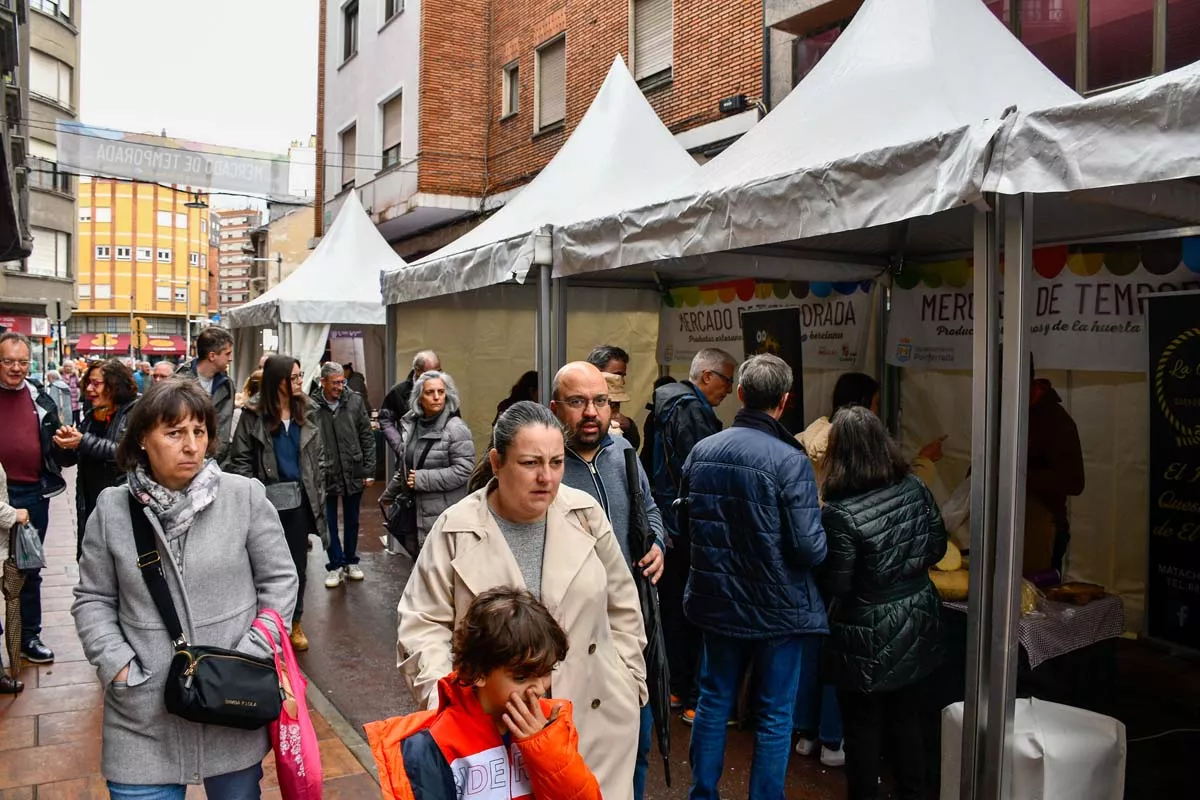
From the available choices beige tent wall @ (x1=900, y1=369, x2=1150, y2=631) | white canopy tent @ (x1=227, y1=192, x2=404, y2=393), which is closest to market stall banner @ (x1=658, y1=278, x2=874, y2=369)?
beige tent wall @ (x1=900, y1=369, x2=1150, y2=631)

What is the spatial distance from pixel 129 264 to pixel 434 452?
94.7 metres

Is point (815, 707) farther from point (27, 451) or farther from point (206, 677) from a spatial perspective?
point (27, 451)

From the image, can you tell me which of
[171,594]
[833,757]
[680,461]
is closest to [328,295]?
[680,461]

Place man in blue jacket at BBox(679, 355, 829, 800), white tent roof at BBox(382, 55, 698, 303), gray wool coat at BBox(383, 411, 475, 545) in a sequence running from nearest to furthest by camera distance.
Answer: man in blue jacket at BBox(679, 355, 829, 800), gray wool coat at BBox(383, 411, 475, 545), white tent roof at BBox(382, 55, 698, 303)

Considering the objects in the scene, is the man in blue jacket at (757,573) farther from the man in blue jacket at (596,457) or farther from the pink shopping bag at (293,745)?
the pink shopping bag at (293,745)

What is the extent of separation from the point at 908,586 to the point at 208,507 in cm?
262

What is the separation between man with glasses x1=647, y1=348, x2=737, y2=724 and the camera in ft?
16.0

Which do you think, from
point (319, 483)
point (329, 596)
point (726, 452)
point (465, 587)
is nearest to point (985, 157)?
point (726, 452)

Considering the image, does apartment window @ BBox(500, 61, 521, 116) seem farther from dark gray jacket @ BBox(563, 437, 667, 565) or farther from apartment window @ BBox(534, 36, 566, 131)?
dark gray jacket @ BBox(563, 437, 667, 565)

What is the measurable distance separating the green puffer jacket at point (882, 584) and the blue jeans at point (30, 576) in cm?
474

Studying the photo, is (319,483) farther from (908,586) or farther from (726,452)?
(908,586)

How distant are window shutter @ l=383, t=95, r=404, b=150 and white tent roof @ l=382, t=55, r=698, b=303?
11010 mm

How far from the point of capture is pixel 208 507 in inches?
104

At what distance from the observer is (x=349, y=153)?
70.2 feet
